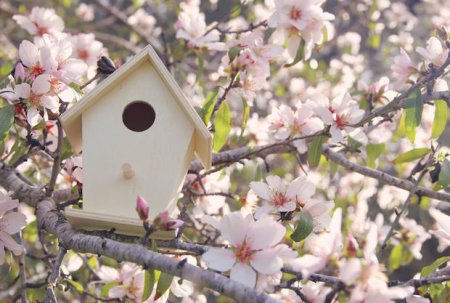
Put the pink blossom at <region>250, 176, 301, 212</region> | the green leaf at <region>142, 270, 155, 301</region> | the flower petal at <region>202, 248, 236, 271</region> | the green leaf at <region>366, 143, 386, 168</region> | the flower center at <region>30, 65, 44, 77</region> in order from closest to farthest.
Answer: the flower petal at <region>202, 248, 236, 271</region> → the green leaf at <region>142, 270, 155, 301</region> → the pink blossom at <region>250, 176, 301, 212</region> → the flower center at <region>30, 65, 44, 77</region> → the green leaf at <region>366, 143, 386, 168</region>

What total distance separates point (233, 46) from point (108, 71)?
0.55 m

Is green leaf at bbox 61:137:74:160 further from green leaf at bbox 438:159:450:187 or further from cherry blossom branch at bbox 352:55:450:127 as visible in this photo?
green leaf at bbox 438:159:450:187

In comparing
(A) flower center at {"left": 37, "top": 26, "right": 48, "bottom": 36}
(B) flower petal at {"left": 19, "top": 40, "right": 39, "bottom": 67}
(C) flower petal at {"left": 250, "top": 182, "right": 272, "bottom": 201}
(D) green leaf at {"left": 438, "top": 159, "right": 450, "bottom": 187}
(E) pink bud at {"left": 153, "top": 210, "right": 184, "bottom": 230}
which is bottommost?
(D) green leaf at {"left": 438, "top": 159, "right": 450, "bottom": 187}

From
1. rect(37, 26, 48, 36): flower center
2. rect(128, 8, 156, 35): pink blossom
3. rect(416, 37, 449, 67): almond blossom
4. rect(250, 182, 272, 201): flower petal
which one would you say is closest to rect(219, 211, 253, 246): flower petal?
rect(250, 182, 272, 201): flower petal

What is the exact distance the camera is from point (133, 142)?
5.57 ft

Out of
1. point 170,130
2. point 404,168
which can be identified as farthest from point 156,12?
point 170,130

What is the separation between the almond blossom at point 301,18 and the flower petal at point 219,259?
1073 mm

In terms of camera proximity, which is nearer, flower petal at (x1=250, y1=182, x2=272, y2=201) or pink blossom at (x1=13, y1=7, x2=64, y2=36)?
flower petal at (x1=250, y1=182, x2=272, y2=201)

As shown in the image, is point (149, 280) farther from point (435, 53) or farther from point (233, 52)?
point (435, 53)

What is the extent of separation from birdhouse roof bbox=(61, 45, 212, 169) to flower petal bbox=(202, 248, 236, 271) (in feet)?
1.20

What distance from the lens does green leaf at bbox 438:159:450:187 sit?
6.70 ft

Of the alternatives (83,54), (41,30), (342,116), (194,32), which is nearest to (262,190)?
(342,116)

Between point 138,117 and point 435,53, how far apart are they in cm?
100

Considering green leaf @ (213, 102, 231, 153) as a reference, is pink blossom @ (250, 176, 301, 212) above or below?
below
